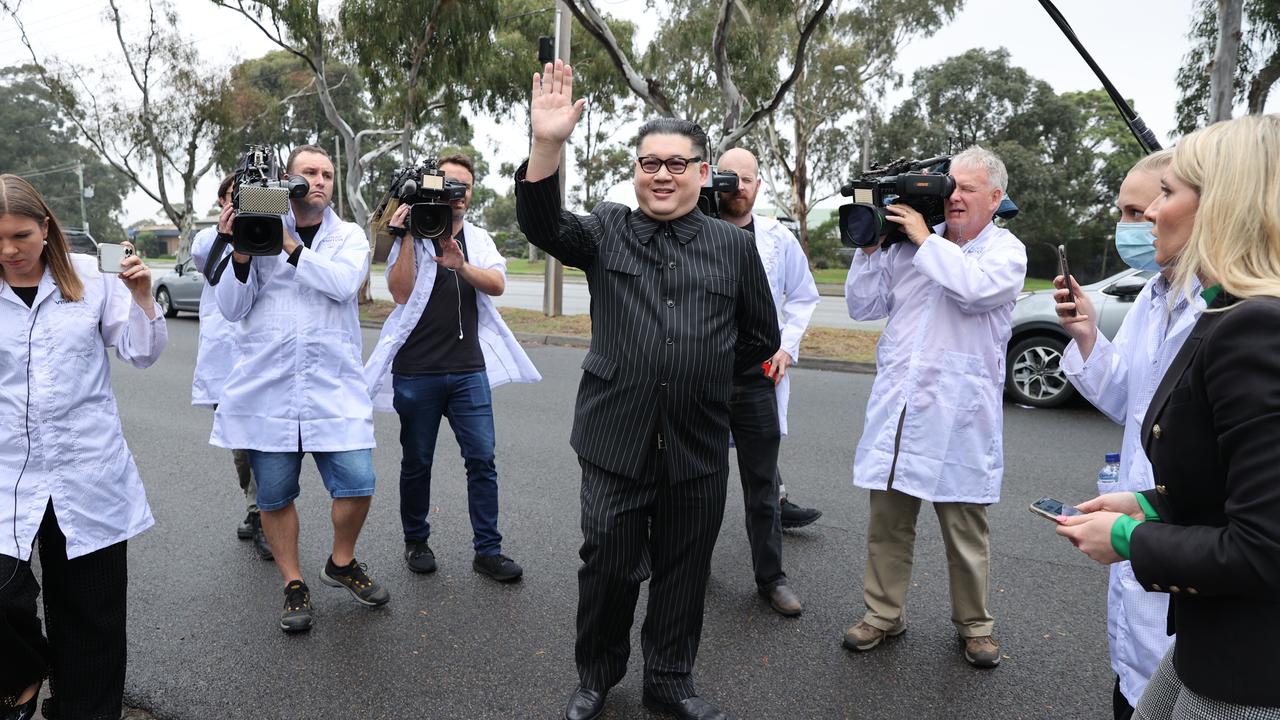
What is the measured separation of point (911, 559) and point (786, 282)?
1.57 metres

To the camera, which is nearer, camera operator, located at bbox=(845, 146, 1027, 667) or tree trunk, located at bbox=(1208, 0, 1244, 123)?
camera operator, located at bbox=(845, 146, 1027, 667)

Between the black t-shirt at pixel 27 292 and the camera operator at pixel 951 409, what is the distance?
9.53 ft

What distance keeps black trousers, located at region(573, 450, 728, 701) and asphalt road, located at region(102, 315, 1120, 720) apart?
218 mm

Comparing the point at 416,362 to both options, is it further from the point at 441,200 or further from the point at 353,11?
the point at 353,11

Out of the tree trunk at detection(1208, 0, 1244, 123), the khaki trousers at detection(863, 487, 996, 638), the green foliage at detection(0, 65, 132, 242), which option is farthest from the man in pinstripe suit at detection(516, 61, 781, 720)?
the green foliage at detection(0, 65, 132, 242)

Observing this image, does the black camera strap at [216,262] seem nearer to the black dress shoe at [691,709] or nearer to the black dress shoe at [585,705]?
the black dress shoe at [585,705]

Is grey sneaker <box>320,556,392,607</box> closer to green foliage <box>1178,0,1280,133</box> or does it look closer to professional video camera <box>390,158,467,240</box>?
professional video camera <box>390,158,467,240</box>

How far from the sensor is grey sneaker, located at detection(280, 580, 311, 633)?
141 inches

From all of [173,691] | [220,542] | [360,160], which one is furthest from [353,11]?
[173,691]

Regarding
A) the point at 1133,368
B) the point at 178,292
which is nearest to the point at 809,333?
the point at 1133,368

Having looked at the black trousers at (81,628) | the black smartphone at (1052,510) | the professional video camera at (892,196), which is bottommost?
the black trousers at (81,628)

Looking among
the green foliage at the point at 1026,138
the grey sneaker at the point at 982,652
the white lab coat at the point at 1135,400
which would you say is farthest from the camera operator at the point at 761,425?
the green foliage at the point at 1026,138

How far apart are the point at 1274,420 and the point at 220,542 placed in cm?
471

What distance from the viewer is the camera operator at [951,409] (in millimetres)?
3332
